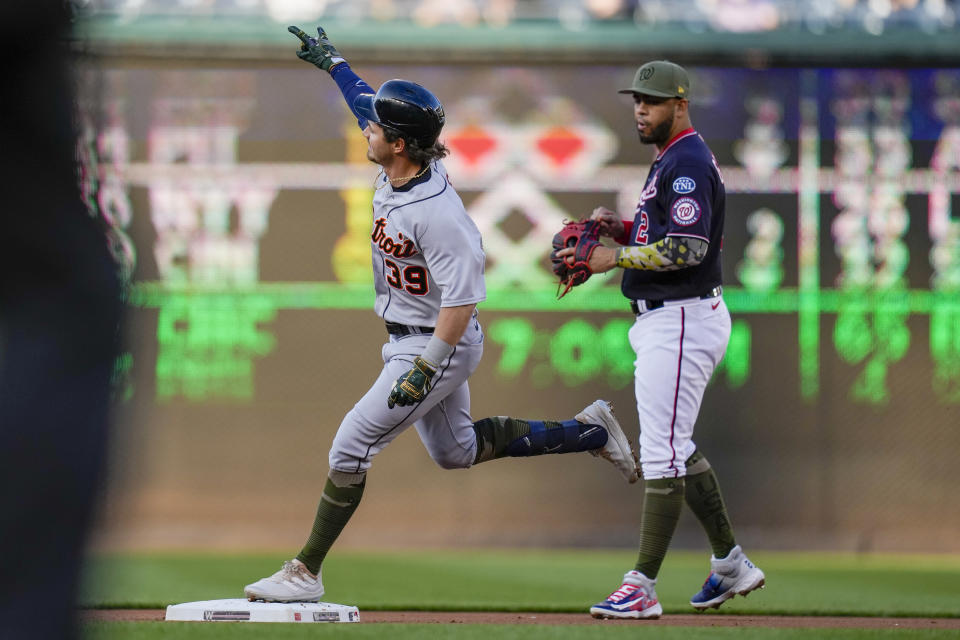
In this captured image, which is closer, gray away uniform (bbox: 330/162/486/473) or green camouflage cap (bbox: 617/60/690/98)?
gray away uniform (bbox: 330/162/486/473)

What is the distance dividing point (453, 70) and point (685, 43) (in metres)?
1.26

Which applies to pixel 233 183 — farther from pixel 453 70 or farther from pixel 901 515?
pixel 901 515

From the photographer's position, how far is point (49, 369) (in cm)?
132

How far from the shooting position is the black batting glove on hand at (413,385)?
3.87m

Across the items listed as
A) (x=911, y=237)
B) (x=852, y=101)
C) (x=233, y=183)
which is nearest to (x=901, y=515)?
(x=911, y=237)

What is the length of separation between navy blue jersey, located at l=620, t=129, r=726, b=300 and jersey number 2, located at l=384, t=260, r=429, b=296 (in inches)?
27.7

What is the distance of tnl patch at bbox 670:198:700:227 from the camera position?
4.17m

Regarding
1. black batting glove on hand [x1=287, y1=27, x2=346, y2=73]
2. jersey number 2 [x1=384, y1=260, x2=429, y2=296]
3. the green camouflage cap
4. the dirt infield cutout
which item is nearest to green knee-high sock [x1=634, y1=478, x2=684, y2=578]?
the dirt infield cutout

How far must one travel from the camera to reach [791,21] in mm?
7477

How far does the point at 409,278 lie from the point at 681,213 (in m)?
0.85

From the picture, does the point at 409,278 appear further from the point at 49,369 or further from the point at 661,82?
the point at 49,369

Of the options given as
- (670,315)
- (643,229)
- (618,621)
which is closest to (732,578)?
(618,621)

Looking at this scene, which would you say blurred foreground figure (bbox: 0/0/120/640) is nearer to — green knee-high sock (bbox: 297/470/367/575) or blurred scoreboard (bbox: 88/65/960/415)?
green knee-high sock (bbox: 297/470/367/575)

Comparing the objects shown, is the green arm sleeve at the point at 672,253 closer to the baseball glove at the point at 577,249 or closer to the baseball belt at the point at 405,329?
the baseball glove at the point at 577,249
